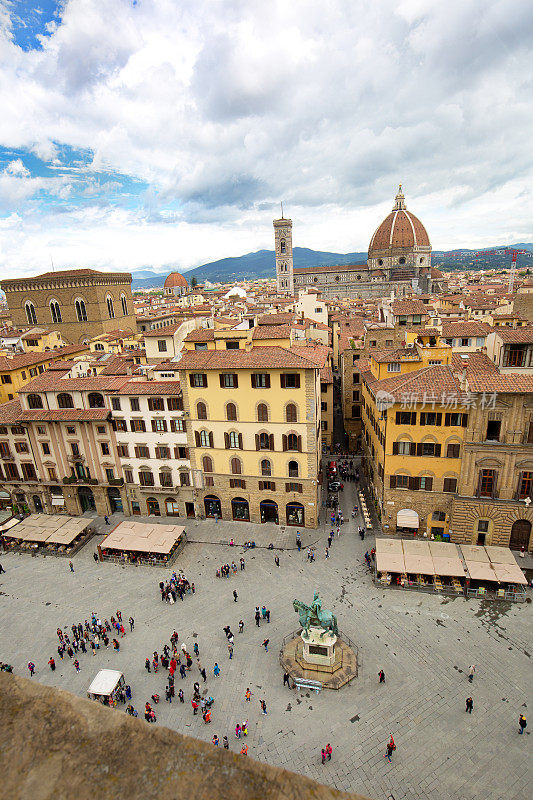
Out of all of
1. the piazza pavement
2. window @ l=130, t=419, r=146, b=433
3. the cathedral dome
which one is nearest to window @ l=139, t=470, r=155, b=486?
window @ l=130, t=419, r=146, b=433

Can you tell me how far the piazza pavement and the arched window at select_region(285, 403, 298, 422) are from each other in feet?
33.1

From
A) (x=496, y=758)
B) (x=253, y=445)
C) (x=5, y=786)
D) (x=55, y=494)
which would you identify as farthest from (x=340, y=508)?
(x=5, y=786)

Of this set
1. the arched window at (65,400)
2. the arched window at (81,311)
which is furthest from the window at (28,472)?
the arched window at (81,311)

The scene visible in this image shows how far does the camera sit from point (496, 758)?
61.5 ft

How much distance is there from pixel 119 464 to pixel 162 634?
55.7ft

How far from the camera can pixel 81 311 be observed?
3285 inches

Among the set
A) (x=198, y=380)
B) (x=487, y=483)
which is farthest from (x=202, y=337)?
(x=487, y=483)

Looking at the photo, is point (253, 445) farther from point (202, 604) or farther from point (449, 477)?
point (449, 477)

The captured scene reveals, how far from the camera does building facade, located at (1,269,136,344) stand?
82062 mm

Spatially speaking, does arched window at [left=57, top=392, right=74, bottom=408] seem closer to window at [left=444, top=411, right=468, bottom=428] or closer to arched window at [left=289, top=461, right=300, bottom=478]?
arched window at [left=289, top=461, right=300, bottom=478]

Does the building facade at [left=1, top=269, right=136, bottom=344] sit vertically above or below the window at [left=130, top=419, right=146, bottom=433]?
above

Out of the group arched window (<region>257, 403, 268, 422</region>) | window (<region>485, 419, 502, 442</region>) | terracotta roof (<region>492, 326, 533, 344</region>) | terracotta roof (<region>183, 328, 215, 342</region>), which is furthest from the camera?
terracotta roof (<region>183, 328, 215, 342</region>)

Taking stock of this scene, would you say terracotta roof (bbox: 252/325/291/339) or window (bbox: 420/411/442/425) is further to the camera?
terracotta roof (bbox: 252/325/291/339)

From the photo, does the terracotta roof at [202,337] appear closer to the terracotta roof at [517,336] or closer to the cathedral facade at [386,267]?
the terracotta roof at [517,336]
